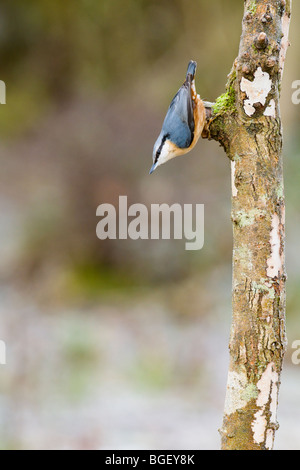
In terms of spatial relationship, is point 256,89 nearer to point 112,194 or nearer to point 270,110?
point 270,110

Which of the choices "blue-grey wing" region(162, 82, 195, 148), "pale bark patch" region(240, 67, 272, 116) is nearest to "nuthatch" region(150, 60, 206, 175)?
"blue-grey wing" region(162, 82, 195, 148)

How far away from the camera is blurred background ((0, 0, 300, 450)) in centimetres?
365

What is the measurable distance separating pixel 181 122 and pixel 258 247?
764 millimetres

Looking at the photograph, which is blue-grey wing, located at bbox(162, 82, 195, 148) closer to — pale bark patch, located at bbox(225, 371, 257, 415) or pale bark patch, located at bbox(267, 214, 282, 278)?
pale bark patch, located at bbox(267, 214, 282, 278)

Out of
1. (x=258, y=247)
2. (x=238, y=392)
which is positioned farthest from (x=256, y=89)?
(x=238, y=392)

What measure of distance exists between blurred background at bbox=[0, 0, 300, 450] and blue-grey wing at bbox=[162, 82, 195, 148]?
6.40 ft

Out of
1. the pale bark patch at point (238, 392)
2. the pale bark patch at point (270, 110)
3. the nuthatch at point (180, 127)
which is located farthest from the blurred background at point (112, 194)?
the pale bark patch at point (270, 110)

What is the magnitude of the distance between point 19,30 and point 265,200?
4284 mm

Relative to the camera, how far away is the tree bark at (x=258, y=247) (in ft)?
3.66

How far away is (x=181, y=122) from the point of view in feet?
5.84

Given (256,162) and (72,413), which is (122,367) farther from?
(256,162)

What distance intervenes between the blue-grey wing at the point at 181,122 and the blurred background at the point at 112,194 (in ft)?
6.40

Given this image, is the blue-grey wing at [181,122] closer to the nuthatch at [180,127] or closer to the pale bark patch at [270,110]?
the nuthatch at [180,127]
